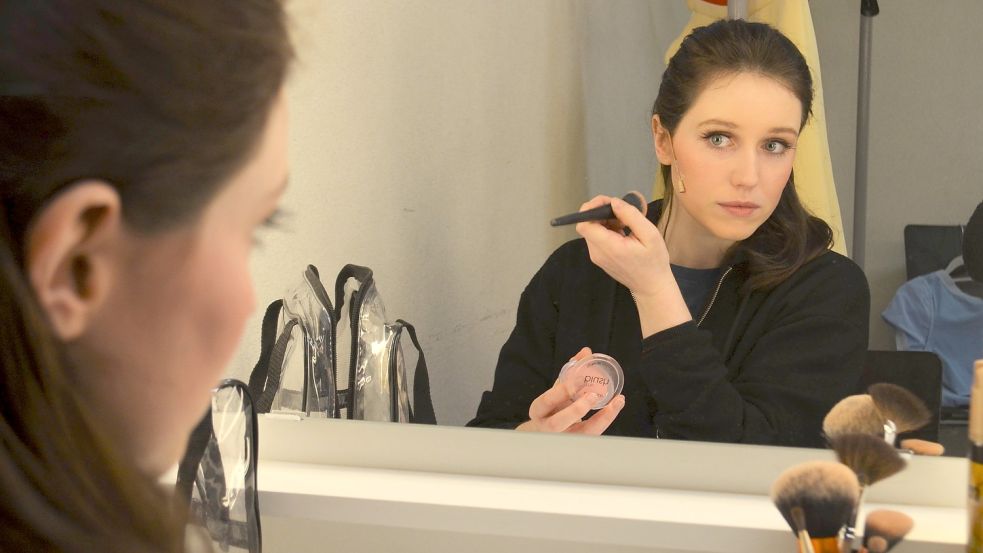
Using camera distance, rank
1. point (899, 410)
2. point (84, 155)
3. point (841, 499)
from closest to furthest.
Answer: point (84, 155) < point (841, 499) < point (899, 410)

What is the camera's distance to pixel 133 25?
30cm

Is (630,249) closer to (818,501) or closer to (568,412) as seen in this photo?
(568,412)

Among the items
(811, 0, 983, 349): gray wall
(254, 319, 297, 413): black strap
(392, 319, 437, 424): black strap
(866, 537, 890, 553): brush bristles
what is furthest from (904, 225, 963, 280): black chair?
(254, 319, 297, 413): black strap

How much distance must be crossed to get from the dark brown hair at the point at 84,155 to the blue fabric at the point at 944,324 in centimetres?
54

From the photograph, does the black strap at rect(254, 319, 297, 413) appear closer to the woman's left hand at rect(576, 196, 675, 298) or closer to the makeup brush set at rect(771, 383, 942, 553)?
the woman's left hand at rect(576, 196, 675, 298)

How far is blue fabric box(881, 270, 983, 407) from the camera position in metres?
0.70

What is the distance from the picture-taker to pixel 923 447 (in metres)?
0.71

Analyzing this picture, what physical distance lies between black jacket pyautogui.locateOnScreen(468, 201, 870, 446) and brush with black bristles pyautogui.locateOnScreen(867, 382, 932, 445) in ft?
0.08

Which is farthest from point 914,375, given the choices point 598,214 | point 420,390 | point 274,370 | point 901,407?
point 274,370

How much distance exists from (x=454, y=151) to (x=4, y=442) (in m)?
0.54

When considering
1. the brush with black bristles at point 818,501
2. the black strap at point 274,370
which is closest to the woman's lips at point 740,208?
the brush with black bristles at point 818,501

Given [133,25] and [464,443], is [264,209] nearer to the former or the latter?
[133,25]

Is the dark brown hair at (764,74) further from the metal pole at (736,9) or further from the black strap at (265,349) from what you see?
the black strap at (265,349)

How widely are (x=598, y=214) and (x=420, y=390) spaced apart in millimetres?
201
